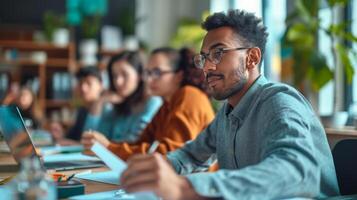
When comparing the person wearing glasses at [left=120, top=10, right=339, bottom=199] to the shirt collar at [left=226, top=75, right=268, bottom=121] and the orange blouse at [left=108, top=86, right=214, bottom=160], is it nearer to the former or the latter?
the shirt collar at [left=226, top=75, right=268, bottom=121]

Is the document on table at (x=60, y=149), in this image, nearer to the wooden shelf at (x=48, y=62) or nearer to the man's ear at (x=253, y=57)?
the man's ear at (x=253, y=57)

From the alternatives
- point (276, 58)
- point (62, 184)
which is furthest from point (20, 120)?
point (276, 58)

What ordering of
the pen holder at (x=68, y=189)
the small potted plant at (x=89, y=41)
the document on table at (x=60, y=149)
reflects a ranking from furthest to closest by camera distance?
1. the small potted plant at (x=89, y=41)
2. the document on table at (x=60, y=149)
3. the pen holder at (x=68, y=189)

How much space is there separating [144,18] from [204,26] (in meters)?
4.94

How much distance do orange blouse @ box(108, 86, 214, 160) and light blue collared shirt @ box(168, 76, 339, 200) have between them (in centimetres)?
37

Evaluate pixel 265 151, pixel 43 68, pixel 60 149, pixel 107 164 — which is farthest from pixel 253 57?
pixel 43 68

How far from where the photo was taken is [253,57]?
1592 mm

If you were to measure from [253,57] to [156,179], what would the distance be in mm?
669

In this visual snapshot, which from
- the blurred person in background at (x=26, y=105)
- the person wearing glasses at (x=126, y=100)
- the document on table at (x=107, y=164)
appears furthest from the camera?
Result: the blurred person in background at (x=26, y=105)

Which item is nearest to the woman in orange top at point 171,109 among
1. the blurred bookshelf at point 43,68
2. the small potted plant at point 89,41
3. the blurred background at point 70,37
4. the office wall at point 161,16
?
the blurred background at point 70,37

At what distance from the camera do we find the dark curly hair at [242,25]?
157 cm

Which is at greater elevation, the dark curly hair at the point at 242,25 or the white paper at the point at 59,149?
the dark curly hair at the point at 242,25

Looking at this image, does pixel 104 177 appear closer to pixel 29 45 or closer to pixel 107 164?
pixel 107 164

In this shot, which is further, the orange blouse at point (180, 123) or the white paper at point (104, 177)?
the orange blouse at point (180, 123)
